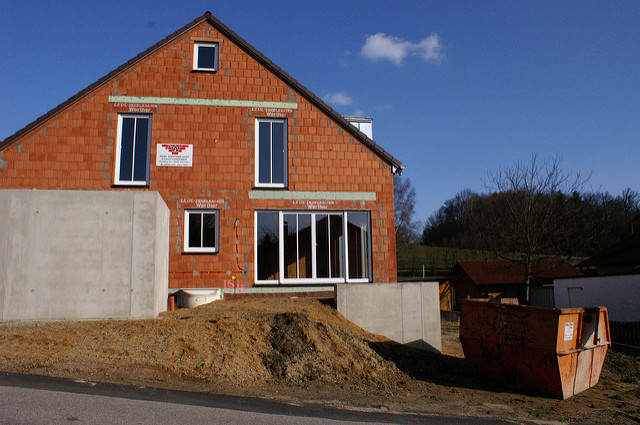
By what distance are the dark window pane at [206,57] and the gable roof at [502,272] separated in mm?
25095

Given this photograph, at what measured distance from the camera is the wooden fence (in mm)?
16352

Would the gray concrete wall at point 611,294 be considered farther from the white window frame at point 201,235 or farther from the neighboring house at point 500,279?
the white window frame at point 201,235

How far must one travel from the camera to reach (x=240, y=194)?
48.9 ft

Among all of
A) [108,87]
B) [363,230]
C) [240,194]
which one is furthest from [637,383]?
[108,87]

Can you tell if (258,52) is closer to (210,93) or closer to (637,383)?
(210,93)

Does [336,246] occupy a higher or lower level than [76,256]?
higher

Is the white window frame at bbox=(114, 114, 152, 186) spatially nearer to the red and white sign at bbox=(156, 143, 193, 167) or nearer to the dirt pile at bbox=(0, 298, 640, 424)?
the red and white sign at bbox=(156, 143, 193, 167)

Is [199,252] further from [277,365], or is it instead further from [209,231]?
[277,365]

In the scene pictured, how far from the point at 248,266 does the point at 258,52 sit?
686 centimetres

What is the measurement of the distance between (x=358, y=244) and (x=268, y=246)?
111 inches

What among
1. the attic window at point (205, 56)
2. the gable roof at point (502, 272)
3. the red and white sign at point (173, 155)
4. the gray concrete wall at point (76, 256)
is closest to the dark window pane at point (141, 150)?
the red and white sign at point (173, 155)

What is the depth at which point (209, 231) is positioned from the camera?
14719 mm

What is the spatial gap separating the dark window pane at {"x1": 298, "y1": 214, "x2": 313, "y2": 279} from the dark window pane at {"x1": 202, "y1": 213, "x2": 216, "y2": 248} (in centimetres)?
259

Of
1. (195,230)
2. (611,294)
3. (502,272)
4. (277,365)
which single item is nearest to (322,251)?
(195,230)
